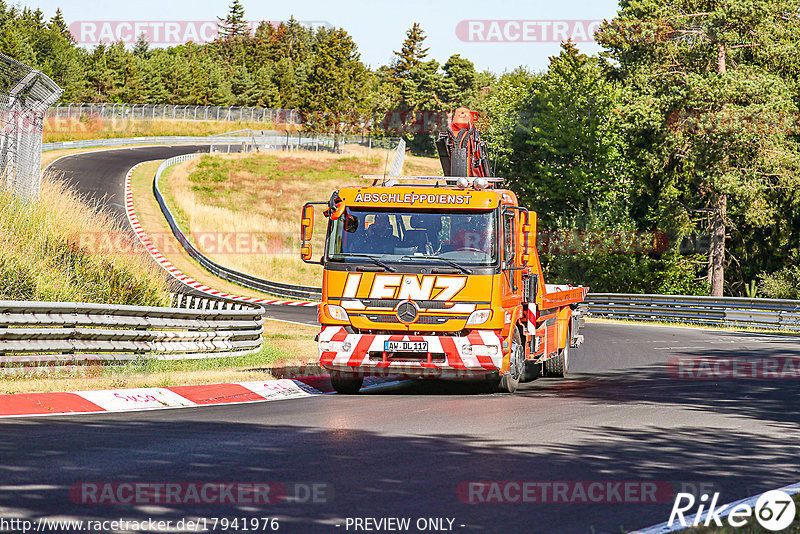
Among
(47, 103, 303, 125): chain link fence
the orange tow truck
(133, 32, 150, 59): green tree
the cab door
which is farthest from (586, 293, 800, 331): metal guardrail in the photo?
(133, 32, 150, 59): green tree

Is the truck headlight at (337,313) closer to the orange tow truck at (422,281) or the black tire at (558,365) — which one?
the orange tow truck at (422,281)

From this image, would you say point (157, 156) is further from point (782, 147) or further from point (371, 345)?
point (371, 345)

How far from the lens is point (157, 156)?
7306cm

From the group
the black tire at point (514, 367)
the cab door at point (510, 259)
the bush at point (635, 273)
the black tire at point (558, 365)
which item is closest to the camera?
the cab door at point (510, 259)

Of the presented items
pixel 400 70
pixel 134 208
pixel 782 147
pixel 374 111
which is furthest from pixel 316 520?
pixel 400 70

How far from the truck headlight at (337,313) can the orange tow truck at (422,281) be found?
0.04 ft

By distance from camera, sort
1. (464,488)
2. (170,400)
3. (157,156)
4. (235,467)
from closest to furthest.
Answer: (464,488), (235,467), (170,400), (157,156)

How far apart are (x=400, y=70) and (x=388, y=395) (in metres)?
126

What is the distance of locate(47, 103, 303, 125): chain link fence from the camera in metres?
82.4

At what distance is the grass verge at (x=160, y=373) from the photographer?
1198cm

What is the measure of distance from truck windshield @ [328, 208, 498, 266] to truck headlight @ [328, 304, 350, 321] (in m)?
0.65

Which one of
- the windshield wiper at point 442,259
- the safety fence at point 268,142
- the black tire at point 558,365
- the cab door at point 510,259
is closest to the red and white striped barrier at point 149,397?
the windshield wiper at point 442,259

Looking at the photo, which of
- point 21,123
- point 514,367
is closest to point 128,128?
point 21,123

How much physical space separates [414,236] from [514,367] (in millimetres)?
2313
